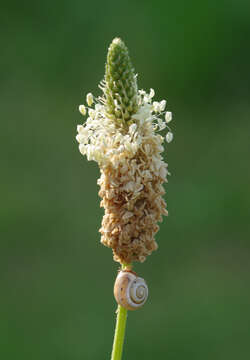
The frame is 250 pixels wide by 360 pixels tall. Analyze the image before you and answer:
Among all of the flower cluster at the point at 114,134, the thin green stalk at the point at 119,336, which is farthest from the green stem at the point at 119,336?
the flower cluster at the point at 114,134

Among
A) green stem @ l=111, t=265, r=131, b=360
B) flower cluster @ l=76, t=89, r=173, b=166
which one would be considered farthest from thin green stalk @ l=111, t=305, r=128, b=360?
flower cluster @ l=76, t=89, r=173, b=166

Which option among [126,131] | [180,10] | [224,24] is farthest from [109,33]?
[126,131]

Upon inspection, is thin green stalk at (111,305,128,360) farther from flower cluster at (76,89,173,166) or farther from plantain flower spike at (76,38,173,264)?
flower cluster at (76,89,173,166)

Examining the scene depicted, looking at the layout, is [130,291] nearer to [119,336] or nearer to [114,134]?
[119,336]

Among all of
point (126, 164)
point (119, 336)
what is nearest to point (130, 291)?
point (119, 336)

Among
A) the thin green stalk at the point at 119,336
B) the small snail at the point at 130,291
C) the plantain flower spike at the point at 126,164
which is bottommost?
the thin green stalk at the point at 119,336

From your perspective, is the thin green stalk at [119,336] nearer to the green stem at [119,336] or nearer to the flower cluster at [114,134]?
the green stem at [119,336]

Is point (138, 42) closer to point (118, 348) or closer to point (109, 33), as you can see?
point (109, 33)
